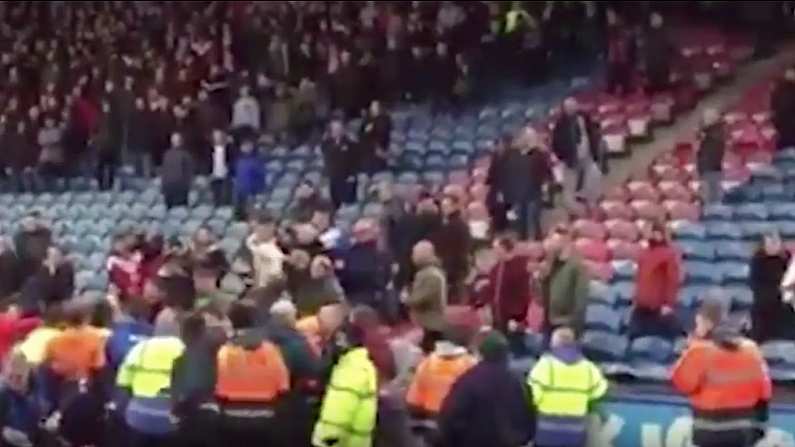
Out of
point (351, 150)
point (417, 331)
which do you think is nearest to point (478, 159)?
point (351, 150)

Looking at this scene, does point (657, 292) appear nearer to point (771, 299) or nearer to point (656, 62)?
point (771, 299)

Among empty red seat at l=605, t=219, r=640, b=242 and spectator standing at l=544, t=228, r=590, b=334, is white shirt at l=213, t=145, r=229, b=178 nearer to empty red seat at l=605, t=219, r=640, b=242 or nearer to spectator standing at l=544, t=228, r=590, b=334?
empty red seat at l=605, t=219, r=640, b=242

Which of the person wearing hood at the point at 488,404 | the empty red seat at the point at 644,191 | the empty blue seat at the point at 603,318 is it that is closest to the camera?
the person wearing hood at the point at 488,404

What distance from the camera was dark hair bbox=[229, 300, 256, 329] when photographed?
37.8ft

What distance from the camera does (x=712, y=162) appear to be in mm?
18594

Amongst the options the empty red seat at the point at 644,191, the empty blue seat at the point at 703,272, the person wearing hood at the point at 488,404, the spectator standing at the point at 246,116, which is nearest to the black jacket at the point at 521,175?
the empty red seat at the point at 644,191

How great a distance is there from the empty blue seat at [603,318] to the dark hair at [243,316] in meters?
4.71

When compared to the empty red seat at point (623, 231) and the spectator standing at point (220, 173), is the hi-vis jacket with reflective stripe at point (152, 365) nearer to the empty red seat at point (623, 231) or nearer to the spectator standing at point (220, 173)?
the empty red seat at point (623, 231)

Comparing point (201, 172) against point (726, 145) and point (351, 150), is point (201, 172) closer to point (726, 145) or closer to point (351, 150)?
point (351, 150)

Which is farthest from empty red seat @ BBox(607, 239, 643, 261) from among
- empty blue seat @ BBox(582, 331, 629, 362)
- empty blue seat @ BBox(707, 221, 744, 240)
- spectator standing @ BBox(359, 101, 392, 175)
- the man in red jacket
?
spectator standing @ BBox(359, 101, 392, 175)

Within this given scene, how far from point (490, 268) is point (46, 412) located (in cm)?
465

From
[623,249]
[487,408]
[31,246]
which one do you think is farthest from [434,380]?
[623,249]

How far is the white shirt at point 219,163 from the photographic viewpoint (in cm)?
2202

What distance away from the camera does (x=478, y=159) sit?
22234mm
